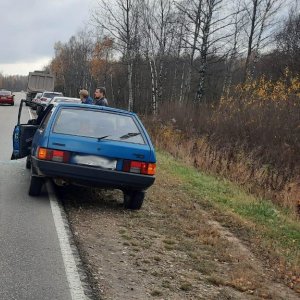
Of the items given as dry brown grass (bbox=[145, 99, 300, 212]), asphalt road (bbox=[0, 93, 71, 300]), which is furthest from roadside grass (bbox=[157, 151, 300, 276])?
asphalt road (bbox=[0, 93, 71, 300])

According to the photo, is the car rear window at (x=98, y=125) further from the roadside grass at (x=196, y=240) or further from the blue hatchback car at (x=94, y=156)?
the roadside grass at (x=196, y=240)

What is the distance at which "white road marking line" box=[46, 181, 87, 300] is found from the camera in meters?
4.02

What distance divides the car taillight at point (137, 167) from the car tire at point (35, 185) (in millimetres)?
1423

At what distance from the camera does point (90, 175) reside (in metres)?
6.77

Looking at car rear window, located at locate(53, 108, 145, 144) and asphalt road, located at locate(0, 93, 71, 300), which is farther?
car rear window, located at locate(53, 108, 145, 144)

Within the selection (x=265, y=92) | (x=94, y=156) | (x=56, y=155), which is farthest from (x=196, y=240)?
(x=265, y=92)

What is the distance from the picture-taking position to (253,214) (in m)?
8.24

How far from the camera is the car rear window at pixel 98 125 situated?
23.4 ft

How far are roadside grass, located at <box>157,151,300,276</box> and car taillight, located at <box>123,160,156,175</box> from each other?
1509 mm

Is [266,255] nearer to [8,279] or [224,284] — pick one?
[224,284]

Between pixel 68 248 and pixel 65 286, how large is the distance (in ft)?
3.34

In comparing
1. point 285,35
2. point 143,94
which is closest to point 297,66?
point 285,35

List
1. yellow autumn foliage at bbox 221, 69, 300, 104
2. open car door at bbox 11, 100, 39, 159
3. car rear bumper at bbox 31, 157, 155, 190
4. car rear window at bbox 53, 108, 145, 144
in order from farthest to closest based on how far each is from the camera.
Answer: yellow autumn foliage at bbox 221, 69, 300, 104, open car door at bbox 11, 100, 39, 159, car rear window at bbox 53, 108, 145, 144, car rear bumper at bbox 31, 157, 155, 190

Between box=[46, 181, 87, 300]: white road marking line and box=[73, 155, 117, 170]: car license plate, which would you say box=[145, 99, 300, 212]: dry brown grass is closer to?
box=[73, 155, 117, 170]: car license plate
